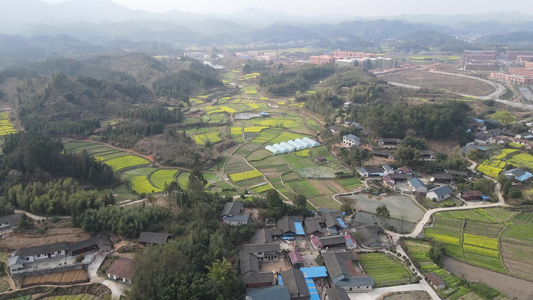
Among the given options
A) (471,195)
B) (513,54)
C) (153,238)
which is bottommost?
(471,195)

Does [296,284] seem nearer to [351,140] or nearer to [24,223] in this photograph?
[24,223]

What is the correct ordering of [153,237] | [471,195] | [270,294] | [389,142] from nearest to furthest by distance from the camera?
[270,294] → [153,237] → [471,195] → [389,142]

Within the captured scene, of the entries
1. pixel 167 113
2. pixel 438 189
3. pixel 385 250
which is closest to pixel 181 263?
pixel 385 250

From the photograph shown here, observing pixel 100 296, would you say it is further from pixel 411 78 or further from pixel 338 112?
pixel 411 78

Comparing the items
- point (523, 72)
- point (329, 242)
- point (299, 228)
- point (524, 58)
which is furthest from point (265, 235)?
point (524, 58)

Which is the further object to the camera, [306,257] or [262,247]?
[306,257]

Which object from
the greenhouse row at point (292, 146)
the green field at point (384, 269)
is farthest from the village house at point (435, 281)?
the greenhouse row at point (292, 146)
